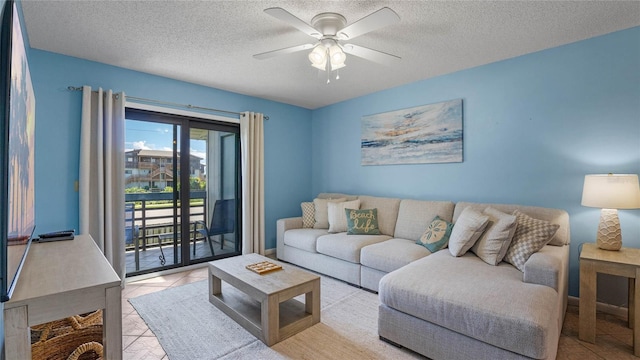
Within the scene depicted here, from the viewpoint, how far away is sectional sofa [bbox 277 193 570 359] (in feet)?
5.24

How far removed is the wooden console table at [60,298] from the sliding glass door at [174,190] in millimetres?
2069

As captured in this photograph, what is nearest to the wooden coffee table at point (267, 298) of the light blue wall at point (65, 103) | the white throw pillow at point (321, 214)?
the white throw pillow at point (321, 214)

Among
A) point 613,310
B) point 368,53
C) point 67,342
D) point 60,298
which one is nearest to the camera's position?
point 60,298

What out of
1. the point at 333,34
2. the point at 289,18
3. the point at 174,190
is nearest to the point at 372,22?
the point at 333,34

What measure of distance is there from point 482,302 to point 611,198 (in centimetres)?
143

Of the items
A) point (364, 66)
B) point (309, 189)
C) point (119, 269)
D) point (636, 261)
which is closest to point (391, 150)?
point (364, 66)

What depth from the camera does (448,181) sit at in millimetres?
3514

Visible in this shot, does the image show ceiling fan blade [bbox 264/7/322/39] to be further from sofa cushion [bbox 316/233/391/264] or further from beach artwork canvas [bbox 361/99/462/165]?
sofa cushion [bbox 316/233/391/264]

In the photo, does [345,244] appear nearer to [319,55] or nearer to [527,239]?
[527,239]

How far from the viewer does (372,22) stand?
6.24 feet

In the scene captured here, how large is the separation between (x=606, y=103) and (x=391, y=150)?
2.13m

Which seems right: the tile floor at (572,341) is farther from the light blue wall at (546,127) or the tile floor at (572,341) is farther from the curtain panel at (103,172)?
the curtain panel at (103,172)

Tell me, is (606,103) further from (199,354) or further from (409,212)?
(199,354)

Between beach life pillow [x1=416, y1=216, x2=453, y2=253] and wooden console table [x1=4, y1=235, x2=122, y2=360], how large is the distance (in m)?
2.62
